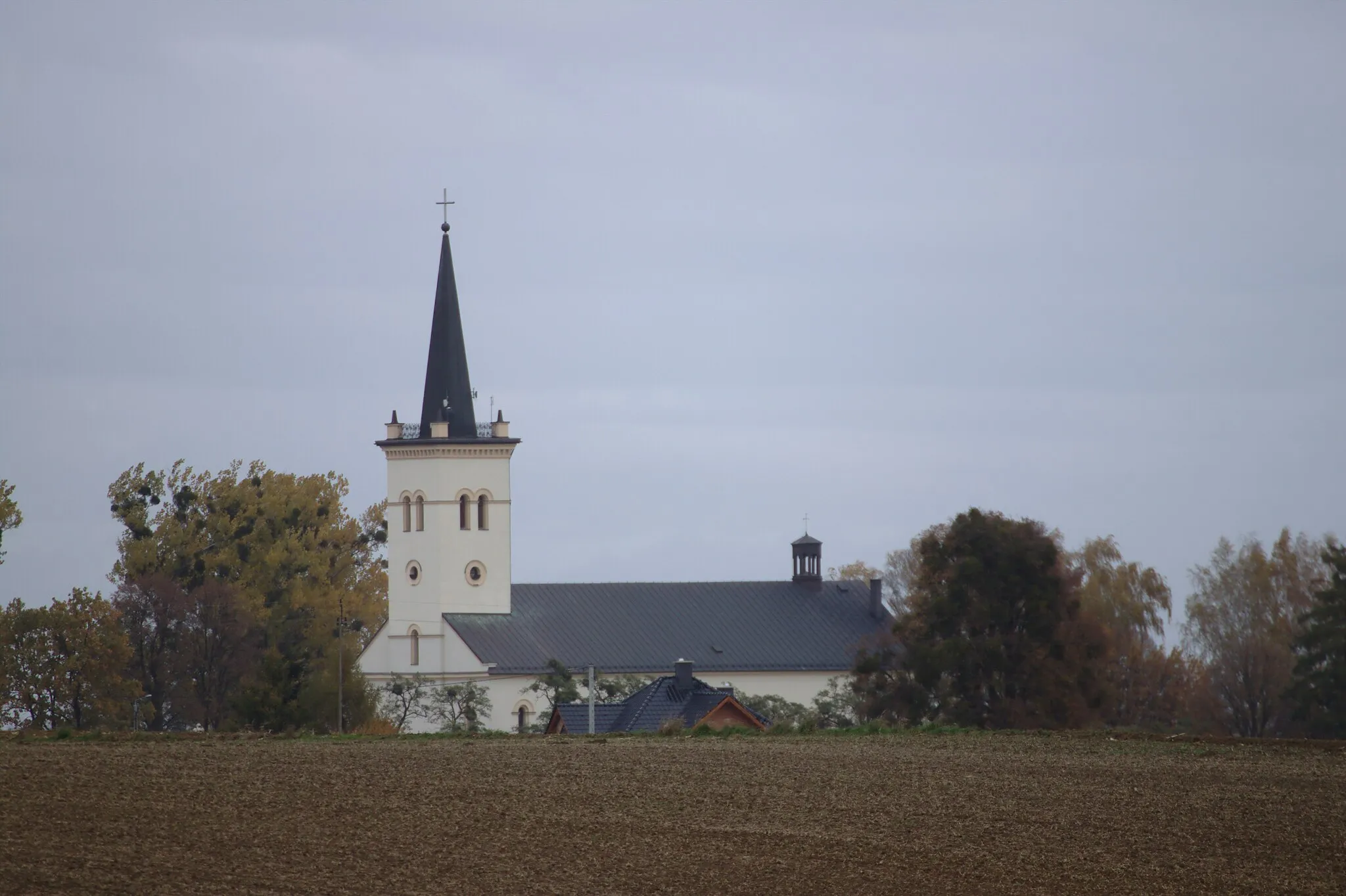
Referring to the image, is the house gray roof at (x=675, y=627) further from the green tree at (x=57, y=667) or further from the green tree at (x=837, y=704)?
the green tree at (x=57, y=667)

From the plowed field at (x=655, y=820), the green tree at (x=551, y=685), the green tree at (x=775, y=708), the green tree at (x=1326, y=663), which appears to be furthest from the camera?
the green tree at (x=551, y=685)

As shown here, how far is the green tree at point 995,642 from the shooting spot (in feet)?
172

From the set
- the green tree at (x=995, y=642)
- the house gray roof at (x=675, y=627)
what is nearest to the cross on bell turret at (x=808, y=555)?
the house gray roof at (x=675, y=627)

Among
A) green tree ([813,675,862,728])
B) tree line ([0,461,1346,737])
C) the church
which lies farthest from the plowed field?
the church

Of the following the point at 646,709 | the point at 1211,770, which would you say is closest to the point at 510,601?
the point at 646,709

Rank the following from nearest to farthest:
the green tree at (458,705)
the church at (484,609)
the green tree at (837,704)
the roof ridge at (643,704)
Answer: the roof ridge at (643,704)
the green tree at (837,704)
the green tree at (458,705)
the church at (484,609)

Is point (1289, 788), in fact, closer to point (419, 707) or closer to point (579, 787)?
point (579, 787)

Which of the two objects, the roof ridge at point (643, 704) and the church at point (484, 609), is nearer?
the roof ridge at point (643, 704)

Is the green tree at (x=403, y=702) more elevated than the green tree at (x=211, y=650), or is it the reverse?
the green tree at (x=211, y=650)

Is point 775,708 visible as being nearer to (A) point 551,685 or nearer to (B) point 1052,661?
(A) point 551,685

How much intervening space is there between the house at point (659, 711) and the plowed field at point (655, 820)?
1567cm

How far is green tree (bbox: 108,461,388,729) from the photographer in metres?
86.1

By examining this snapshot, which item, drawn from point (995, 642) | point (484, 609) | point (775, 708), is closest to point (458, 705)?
point (484, 609)

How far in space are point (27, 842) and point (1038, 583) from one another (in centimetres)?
3545
